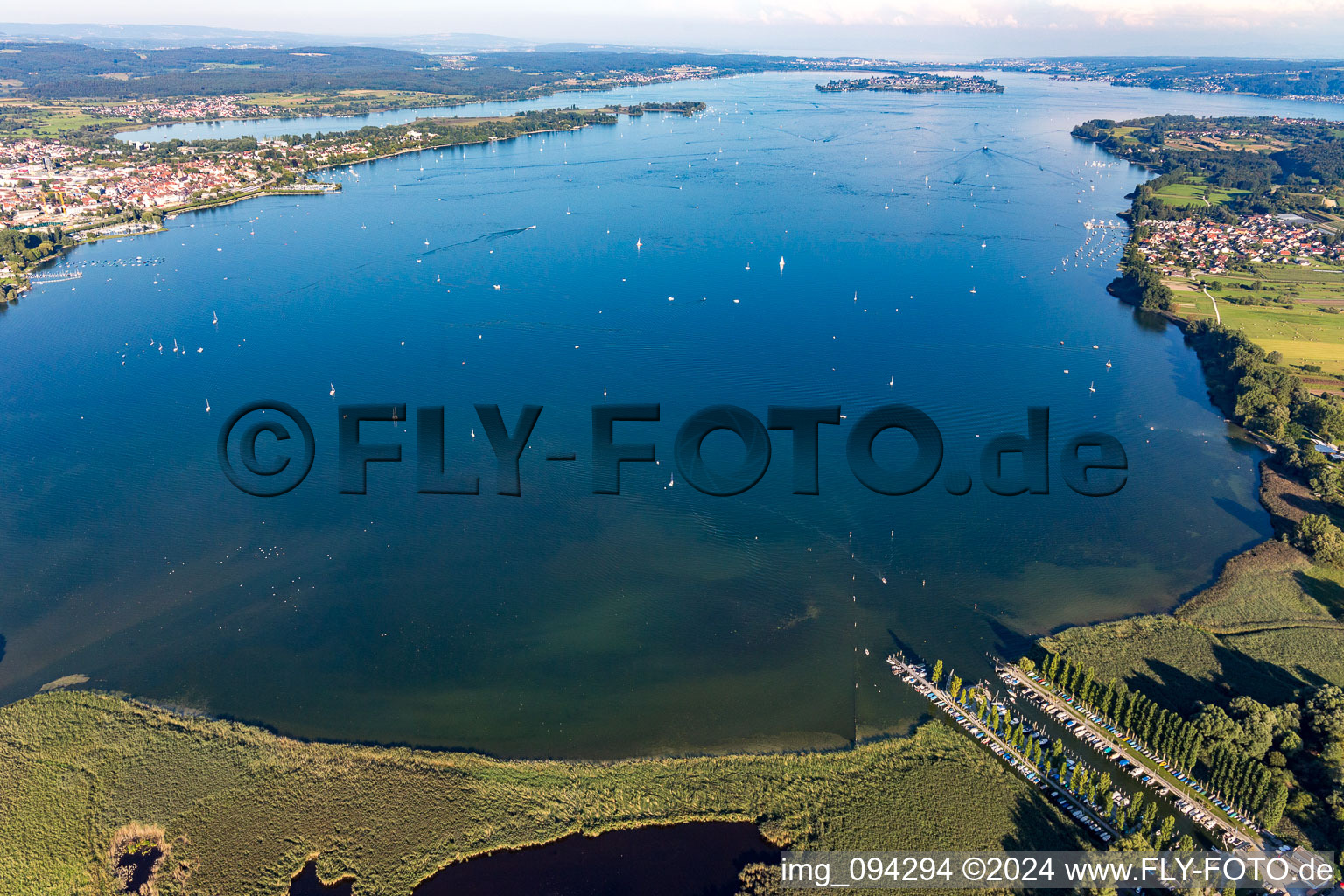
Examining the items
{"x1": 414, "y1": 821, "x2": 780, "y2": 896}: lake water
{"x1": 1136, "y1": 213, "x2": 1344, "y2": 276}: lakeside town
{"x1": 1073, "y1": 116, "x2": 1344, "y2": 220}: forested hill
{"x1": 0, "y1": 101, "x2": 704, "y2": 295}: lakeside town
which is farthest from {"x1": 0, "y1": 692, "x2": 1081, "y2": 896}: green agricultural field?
{"x1": 1073, "y1": 116, "x2": 1344, "y2": 220}: forested hill

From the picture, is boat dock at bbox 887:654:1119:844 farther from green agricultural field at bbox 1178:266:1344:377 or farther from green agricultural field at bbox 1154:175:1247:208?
green agricultural field at bbox 1154:175:1247:208

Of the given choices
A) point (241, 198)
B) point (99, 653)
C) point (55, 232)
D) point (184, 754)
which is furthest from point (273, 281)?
point (184, 754)

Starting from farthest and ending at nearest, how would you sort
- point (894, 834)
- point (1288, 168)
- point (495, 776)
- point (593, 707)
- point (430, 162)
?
point (430, 162)
point (1288, 168)
point (593, 707)
point (495, 776)
point (894, 834)

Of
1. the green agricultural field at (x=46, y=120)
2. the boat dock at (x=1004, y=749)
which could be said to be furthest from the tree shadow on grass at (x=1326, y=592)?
the green agricultural field at (x=46, y=120)

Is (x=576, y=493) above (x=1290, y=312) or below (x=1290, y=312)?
below

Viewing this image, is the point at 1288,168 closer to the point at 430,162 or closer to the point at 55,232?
the point at 430,162

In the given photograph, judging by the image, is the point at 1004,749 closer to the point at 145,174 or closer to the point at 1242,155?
the point at 145,174

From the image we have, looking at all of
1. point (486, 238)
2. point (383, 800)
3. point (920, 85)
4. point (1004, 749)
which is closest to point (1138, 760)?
point (1004, 749)
